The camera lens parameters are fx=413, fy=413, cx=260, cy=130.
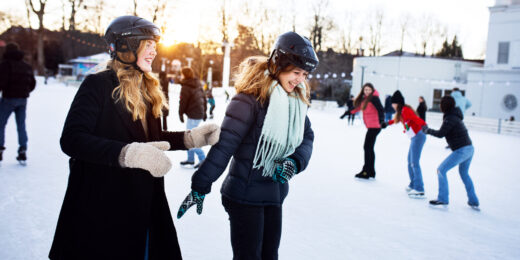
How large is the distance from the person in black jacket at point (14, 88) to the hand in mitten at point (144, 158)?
4.91m

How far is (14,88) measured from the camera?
5.55m

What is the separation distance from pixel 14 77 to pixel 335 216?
15.0 ft

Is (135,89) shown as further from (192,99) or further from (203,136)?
(192,99)

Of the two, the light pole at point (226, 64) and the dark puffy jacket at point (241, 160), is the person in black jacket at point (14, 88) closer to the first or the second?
the dark puffy jacket at point (241, 160)

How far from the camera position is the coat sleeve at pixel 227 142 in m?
1.96

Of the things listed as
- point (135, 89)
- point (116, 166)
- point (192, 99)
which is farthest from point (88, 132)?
point (192, 99)

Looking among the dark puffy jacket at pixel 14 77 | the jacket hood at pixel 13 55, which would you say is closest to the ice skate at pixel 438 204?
the dark puffy jacket at pixel 14 77

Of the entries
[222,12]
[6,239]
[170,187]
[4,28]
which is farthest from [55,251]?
[4,28]

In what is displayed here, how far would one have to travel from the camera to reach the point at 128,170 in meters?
1.67

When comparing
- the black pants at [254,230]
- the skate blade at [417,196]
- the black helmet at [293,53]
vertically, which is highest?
the black helmet at [293,53]

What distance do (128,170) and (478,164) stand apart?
8472 millimetres

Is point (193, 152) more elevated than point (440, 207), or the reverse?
point (193, 152)

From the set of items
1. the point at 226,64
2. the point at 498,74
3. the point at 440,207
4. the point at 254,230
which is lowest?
the point at 440,207

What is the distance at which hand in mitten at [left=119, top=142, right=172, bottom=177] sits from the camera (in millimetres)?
1532
